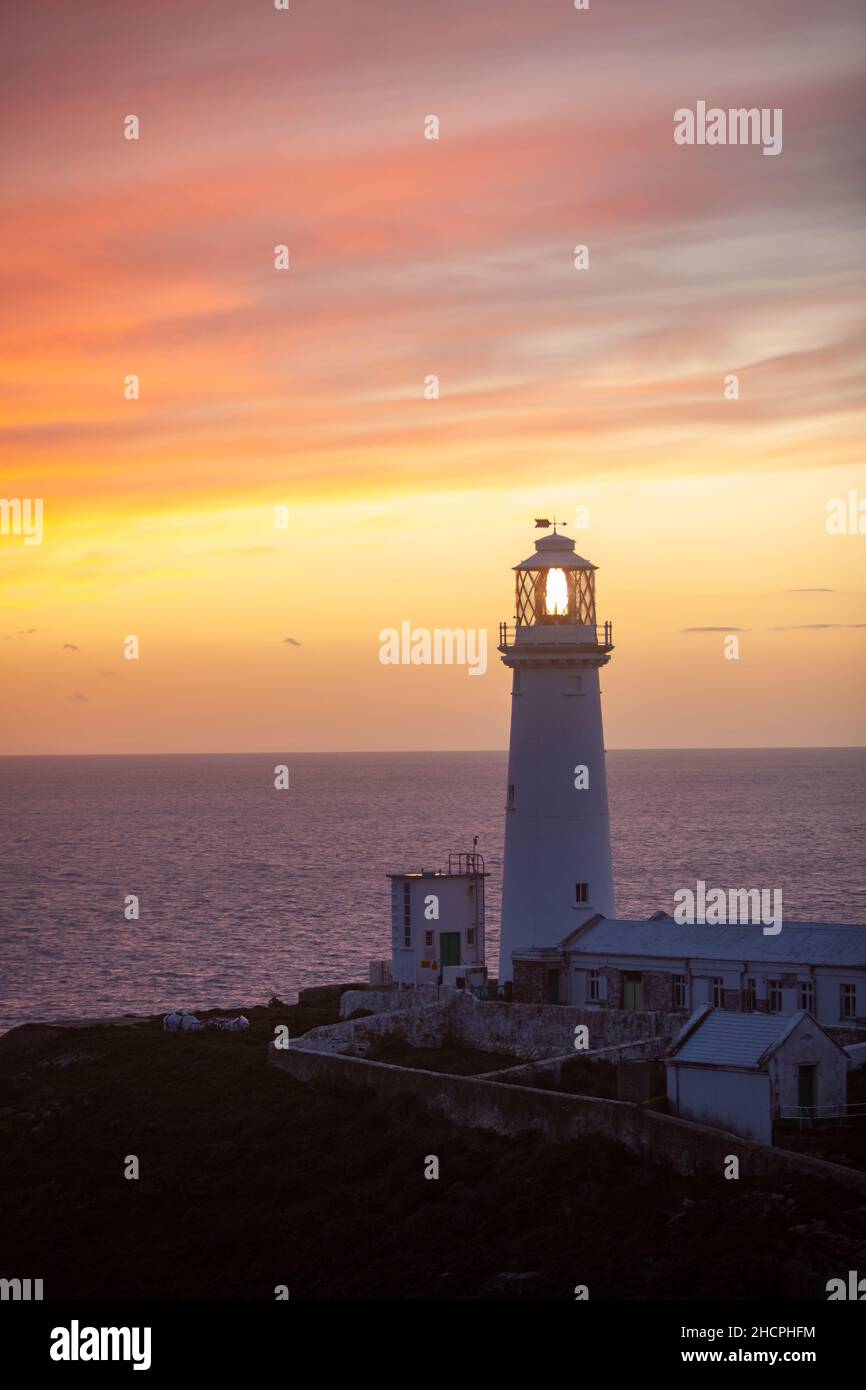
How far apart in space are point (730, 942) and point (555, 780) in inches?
283

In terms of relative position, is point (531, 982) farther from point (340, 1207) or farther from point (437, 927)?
point (340, 1207)

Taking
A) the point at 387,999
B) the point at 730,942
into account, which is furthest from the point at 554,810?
the point at 730,942

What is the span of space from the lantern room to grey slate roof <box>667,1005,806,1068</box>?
15.0 m

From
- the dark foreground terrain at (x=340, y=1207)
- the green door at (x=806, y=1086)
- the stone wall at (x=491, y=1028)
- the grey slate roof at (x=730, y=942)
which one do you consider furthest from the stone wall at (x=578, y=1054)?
the green door at (x=806, y=1086)

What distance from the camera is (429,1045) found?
4322 cm

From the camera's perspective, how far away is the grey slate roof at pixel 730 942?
131ft

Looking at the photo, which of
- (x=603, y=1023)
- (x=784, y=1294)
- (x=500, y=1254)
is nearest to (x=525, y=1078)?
(x=603, y=1023)

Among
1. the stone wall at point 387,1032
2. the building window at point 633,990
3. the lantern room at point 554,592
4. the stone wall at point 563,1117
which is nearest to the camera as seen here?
the stone wall at point 563,1117

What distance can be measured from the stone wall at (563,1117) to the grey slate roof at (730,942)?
734cm

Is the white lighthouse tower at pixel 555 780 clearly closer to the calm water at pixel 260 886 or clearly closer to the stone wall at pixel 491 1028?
the stone wall at pixel 491 1028

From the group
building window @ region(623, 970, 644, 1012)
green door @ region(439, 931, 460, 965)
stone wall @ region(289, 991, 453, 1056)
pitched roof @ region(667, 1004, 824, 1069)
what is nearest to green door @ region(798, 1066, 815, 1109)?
pitched roof @ region(667, 1004, 824, 1069)

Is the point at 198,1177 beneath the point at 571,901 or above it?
beneath
